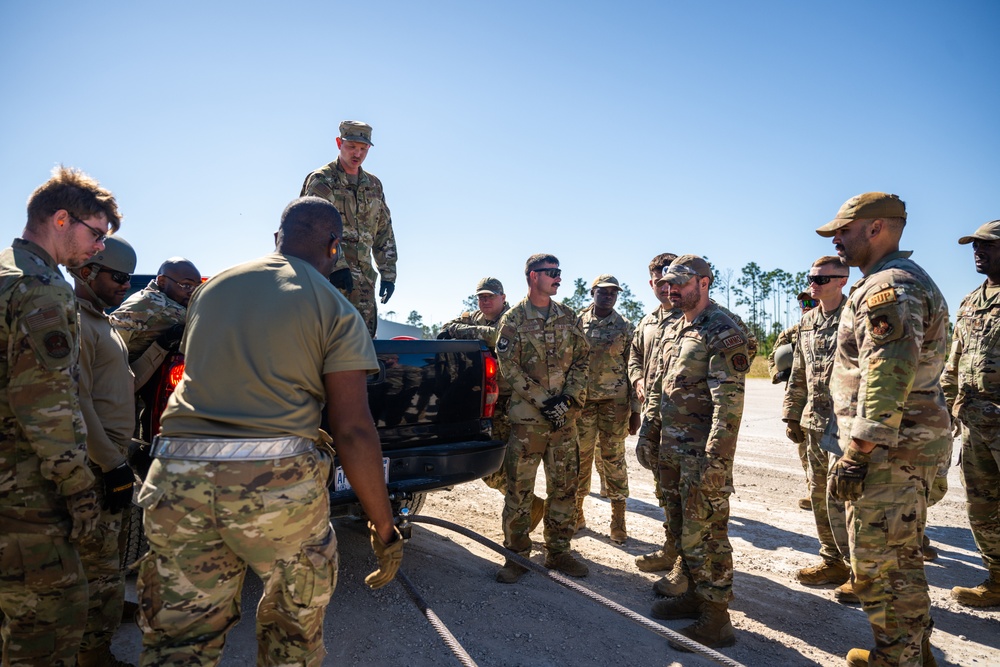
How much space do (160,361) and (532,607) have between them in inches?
103

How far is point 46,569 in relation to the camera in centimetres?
247

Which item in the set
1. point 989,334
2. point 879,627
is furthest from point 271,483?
point 989,334

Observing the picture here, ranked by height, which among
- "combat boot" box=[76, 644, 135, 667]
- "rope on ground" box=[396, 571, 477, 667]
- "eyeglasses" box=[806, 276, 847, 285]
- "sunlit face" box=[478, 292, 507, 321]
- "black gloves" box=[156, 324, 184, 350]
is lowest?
"combat boot" box=[76, 644, 135, 667]

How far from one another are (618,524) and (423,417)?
247 centimetres

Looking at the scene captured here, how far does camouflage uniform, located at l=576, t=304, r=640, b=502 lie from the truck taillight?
1.75 m

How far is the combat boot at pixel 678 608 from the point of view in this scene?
393 cm

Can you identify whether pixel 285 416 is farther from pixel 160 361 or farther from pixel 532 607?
pixel 532 607

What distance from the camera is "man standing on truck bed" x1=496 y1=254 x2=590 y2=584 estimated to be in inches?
182

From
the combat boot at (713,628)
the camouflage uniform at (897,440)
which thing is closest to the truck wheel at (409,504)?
the combat boot at (713,628)

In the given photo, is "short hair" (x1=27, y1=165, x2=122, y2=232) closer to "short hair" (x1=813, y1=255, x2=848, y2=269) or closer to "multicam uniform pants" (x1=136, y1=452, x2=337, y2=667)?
"multicam uniform pants" (x1=136, y1=452, x2=337, y2=667)

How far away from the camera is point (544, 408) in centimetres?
458

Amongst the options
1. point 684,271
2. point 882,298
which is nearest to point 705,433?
point 684,271

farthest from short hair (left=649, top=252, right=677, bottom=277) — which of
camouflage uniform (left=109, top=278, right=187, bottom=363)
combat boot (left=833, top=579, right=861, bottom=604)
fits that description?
camouflage uniform (left=109, top=278, right=187, bottom=363)

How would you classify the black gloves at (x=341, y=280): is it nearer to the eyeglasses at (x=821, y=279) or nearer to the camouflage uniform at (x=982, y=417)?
the eyeglasses at (x=821, y=279)
